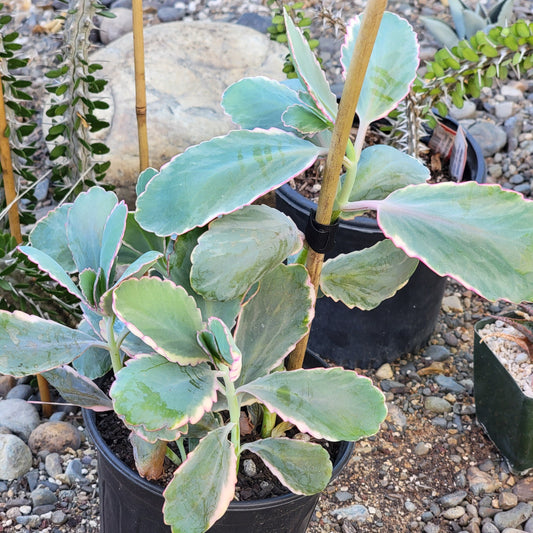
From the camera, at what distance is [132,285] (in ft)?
2.52

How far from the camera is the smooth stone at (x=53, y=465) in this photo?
54.5 inches

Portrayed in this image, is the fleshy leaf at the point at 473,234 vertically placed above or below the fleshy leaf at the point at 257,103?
below

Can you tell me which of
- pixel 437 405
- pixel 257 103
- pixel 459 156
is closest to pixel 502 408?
pixel 437 405

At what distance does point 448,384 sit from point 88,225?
1062mm

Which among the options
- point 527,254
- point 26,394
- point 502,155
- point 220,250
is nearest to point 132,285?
point 220,250

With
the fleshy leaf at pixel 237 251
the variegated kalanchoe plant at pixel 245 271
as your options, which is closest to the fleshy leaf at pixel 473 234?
the variegated kalanchoe plant at pixel 245 271

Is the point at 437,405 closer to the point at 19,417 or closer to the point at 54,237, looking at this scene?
the point at 19,417

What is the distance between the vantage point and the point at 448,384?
5.48 ft

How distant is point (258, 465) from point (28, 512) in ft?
1.73

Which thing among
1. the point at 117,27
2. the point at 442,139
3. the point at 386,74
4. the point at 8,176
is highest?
the point at 386,74

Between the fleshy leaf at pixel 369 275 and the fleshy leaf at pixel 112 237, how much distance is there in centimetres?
29

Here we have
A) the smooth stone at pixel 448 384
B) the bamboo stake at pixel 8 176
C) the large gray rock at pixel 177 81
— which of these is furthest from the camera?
the large gray rock at pixel 177 81

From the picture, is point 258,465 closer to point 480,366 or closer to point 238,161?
point 238,161

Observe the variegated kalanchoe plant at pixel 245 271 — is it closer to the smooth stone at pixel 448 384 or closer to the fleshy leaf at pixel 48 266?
the fleshy leaf at pixel 48 266
